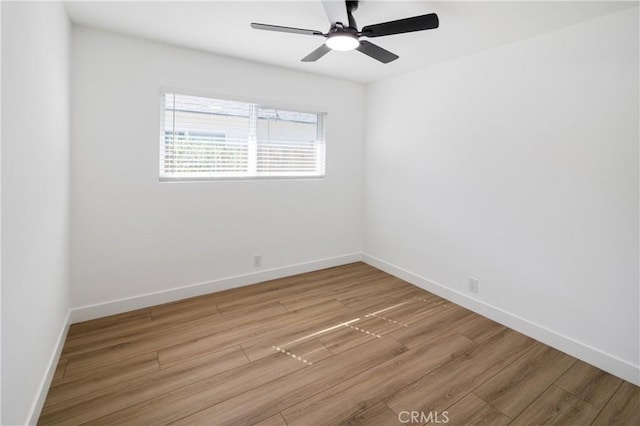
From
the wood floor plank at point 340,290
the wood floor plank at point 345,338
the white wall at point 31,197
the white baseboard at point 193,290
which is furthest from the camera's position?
the wood floor plank at point 340,290

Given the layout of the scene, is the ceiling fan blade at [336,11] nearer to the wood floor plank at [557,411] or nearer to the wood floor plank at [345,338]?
the wood floor plank at [345,338]

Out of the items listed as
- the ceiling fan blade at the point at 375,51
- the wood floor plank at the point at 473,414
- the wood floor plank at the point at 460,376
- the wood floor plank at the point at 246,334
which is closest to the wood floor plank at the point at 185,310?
the wood floor plank at the point at 246,334

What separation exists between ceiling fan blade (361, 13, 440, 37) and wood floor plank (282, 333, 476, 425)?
2182 mm

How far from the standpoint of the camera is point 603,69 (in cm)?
210

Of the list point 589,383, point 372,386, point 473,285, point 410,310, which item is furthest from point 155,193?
Answer: point 589,383

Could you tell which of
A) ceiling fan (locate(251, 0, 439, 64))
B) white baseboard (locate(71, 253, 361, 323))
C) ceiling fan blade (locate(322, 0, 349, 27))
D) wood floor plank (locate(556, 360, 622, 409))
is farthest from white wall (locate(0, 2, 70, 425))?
wood floor plank (locate(556, 360, 622, 409))

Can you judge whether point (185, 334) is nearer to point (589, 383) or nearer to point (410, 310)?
point (410, 310)

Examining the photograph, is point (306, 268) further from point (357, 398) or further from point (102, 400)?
point (102, 400)

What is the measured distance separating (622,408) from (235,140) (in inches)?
141

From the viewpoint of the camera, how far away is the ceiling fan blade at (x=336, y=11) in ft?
5.72

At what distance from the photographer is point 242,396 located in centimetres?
183

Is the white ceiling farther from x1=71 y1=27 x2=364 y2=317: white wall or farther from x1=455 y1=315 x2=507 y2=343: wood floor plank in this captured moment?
x1=455 y1=315 x2=507 y2=343: wood floor plank

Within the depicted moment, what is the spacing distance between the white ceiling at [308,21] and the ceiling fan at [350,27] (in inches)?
8.1

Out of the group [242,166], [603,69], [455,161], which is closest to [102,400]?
[242,166]
